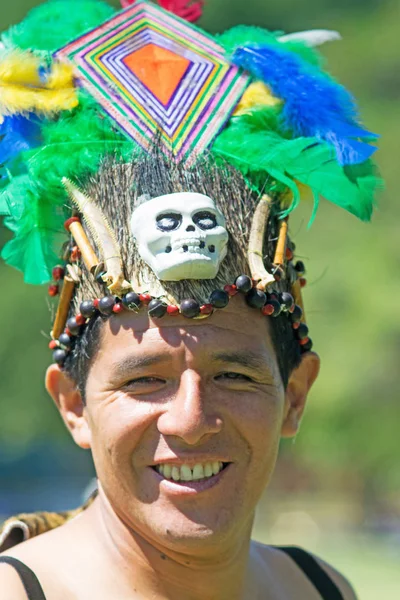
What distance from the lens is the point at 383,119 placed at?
50.6 ft

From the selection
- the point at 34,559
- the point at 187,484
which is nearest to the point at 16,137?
the point at 187,484

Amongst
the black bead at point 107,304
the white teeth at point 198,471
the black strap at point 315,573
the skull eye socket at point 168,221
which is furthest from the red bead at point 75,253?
the black strap at point 315,573

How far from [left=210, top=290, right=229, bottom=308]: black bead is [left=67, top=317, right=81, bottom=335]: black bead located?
0.47m

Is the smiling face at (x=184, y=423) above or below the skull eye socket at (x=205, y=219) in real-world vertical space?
below

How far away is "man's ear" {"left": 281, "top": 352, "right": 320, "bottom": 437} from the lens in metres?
3.21

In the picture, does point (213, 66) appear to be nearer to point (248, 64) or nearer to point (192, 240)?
point (248, 64)

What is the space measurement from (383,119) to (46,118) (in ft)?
42.8

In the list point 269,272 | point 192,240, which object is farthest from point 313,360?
point 192,240

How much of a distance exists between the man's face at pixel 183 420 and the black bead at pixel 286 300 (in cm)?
13

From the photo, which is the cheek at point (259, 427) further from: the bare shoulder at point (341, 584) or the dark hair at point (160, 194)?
the bare shoulder at point (341, 584)

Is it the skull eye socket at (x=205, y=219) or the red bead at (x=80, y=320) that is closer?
the skull eye socket at (x=205, y=219)

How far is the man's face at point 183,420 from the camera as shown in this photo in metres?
2.77

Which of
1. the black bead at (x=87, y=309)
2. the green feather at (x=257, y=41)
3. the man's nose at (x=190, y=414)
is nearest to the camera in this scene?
the man's nose at (x=190, y=414)

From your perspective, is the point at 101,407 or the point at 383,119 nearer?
the point at 101,407
